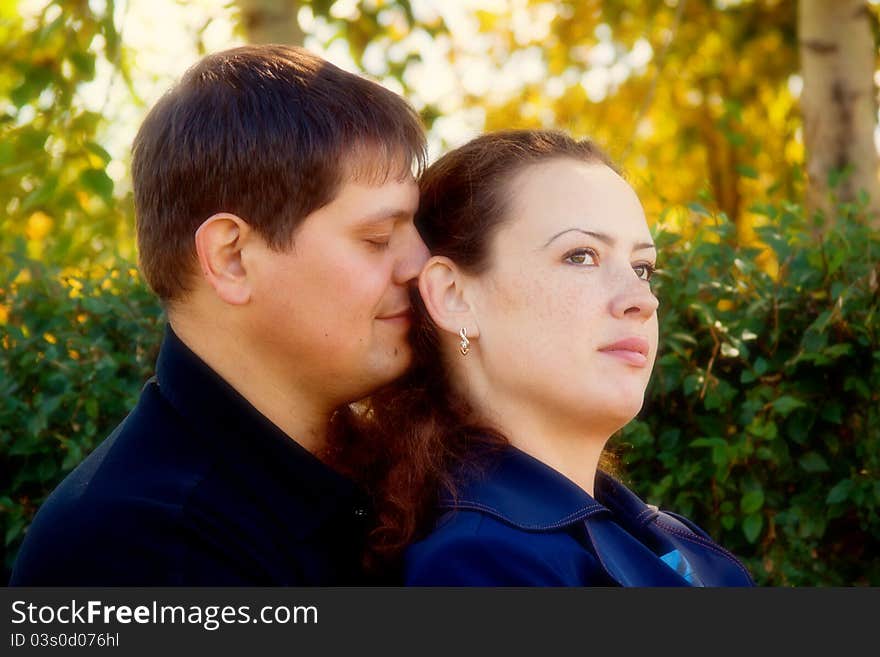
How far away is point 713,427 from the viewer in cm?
326

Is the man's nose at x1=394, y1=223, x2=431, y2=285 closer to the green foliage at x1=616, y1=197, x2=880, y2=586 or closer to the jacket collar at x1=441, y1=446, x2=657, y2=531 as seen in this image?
the jacket collar at x1=441, y1=446, x2=657, y2=531

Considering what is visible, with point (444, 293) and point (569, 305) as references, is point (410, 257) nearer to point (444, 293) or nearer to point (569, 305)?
point (444, 293)

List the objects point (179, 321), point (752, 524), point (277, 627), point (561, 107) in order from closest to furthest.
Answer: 1. point (277, 627)
2. point (179, 321)
3. point (752, 524)
4. point (561, 107)

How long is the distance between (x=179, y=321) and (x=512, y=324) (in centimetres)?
75

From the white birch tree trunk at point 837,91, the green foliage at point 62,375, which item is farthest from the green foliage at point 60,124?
the white birch tree trunk at point 837,91

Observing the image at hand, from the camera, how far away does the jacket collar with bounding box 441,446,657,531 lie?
7.29 feet

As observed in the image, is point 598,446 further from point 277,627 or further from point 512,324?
point 277,627

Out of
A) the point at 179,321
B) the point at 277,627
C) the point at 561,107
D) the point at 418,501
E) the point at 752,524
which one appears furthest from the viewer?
the point at 561,107

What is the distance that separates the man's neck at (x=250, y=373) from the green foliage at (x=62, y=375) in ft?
3.35

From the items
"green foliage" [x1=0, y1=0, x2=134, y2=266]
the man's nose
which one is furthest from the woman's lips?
"green foliage" [x1=0, y1=0, x2=134, y2=266]

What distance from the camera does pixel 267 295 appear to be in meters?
2.46

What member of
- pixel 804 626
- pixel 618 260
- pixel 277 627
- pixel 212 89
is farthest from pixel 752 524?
pixel 212 89

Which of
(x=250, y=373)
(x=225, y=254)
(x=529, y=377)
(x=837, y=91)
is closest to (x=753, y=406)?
(x=529, y=377)

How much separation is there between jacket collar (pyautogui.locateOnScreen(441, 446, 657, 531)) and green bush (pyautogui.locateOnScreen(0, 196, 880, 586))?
0.93 m
